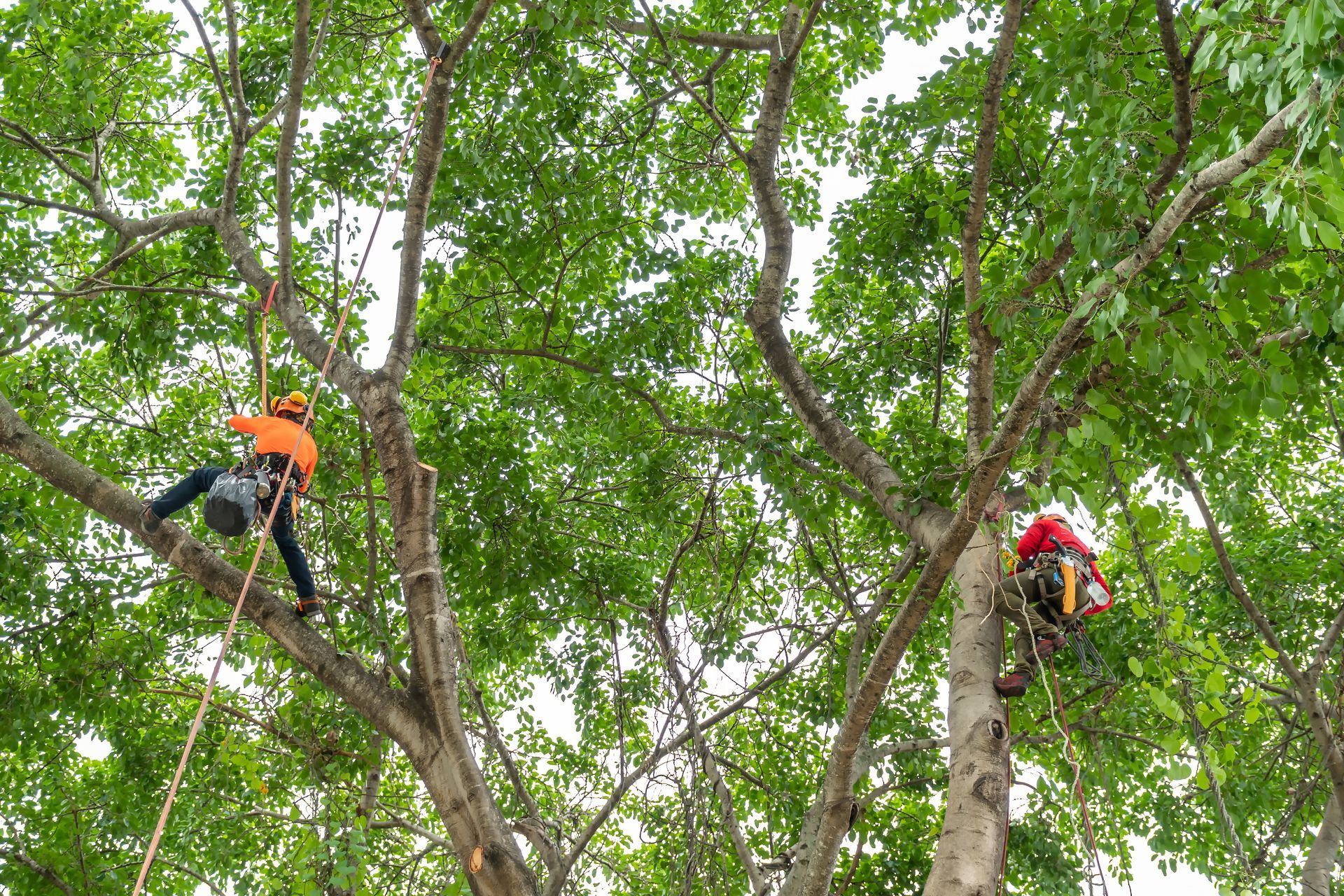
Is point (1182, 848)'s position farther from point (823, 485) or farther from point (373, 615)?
point (373, 615)

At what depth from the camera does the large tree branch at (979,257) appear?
13.5 feet

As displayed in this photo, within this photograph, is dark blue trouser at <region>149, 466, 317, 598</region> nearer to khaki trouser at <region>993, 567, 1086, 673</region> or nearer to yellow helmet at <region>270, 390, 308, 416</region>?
yellow helmet at <region>270, 390, 308, 416</region>

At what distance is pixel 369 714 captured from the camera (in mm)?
3660

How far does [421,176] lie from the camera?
4484 millimetres

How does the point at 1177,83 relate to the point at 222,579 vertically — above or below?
above

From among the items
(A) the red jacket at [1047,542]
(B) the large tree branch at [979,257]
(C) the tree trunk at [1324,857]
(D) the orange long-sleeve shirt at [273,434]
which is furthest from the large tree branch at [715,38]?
(C) the tree trunk at [1324,857]

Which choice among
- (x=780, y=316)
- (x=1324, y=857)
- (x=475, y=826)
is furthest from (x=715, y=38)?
(x=1324, y=857)

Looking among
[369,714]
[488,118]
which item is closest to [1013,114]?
[488,118]

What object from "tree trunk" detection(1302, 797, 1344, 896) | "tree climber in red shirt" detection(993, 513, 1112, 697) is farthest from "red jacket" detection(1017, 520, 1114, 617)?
"tree trunk" detection(1302, 797, 1344, 896)

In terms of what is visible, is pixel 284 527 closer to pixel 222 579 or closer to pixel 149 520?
pixel 149 520

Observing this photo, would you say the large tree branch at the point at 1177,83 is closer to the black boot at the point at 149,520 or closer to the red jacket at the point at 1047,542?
the red jacket at the point at 1047,542

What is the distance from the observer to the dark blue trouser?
189 inches

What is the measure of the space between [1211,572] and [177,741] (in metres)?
8.14

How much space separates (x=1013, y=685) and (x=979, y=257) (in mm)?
1828
